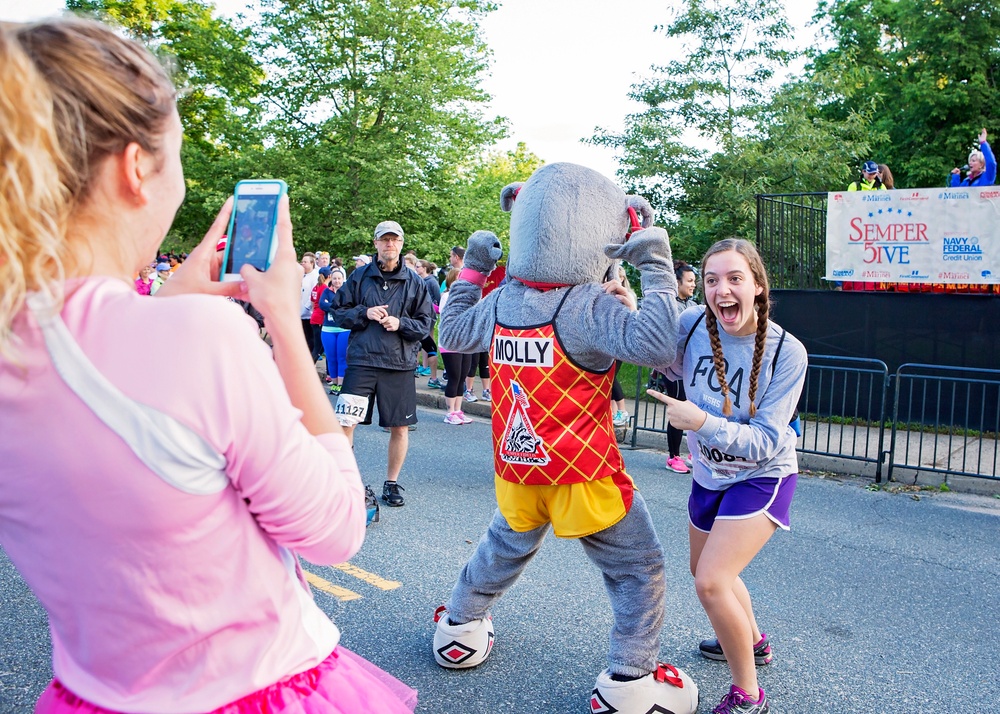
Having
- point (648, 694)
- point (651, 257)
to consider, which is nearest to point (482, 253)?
point (651, 257)

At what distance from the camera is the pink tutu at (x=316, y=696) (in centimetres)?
127

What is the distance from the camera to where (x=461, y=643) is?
3.69m

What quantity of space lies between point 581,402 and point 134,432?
235cm

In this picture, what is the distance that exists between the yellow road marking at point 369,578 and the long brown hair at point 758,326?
7.76ft

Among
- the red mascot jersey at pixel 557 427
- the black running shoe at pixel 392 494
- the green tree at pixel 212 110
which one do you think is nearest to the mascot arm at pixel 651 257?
the red mascot jersey at pixel 557 427

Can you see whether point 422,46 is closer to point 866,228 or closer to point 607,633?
point 866,228

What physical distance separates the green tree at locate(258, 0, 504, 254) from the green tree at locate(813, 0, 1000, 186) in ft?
35.4

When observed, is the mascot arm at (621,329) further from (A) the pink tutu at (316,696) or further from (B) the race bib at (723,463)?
(A) the pink tutu at (316,696)

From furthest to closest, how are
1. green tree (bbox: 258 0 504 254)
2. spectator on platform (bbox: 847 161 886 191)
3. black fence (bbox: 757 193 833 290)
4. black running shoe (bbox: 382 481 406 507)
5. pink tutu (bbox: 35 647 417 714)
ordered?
green tree (bbox: 258 0 504 254)
black fence (bbox: 757 193 833 290)
spectator on platform (bbox: 847 161 886 191)
black running shoe (bbox: 382 481 406 507)
pink tutu (bbox: 35 647 417 714)

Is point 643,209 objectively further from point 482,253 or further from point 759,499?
point 759,499

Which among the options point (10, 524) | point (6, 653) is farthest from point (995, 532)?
point (10, 524)

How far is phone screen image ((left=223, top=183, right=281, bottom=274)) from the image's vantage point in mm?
1401

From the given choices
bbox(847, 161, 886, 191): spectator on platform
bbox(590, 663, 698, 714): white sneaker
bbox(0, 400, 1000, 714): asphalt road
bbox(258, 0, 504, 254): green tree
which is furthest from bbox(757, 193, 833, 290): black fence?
bbox(258, 0, 504, 254): green tree

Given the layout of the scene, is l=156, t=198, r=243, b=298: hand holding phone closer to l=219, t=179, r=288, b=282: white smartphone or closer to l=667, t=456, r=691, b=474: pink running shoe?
l=219, t=179, r=288, b=282: white smartphone
